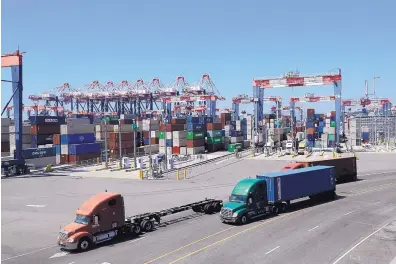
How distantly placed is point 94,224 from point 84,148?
48.3 meters

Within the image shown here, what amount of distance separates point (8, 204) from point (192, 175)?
23.5 meters

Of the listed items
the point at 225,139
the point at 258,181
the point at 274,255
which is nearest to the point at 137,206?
the point at 258,181

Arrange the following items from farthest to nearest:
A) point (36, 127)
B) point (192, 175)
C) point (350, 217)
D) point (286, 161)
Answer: point (36, 127) < point (286, 161) < point (192, 175) < point (350, 217)

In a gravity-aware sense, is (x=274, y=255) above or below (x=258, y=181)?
below

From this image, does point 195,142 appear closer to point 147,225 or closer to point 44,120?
point 44,120

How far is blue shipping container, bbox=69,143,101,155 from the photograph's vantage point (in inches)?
2534

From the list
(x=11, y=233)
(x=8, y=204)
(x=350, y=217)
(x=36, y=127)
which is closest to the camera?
(x=11, y=233)

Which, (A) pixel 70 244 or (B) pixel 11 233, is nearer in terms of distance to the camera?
(A) pixel 70 244

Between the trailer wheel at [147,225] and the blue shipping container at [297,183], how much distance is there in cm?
849

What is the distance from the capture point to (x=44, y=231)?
78.9ft

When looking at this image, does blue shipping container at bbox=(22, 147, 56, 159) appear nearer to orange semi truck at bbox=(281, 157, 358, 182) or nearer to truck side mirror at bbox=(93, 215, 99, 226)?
orange semi truck at bbox=(281, 157, 358, 182)

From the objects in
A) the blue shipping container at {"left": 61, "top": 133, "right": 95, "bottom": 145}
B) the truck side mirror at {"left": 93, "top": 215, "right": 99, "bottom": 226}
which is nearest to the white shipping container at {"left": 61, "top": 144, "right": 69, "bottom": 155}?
the blue shipping container at {"left": 61, "top": 133, "right": 95, "bottom": 145}

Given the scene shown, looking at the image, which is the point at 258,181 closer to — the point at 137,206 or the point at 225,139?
the point at 137,206

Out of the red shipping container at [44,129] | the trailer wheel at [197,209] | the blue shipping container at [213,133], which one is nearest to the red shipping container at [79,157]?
the red shipping container at [44,129]
